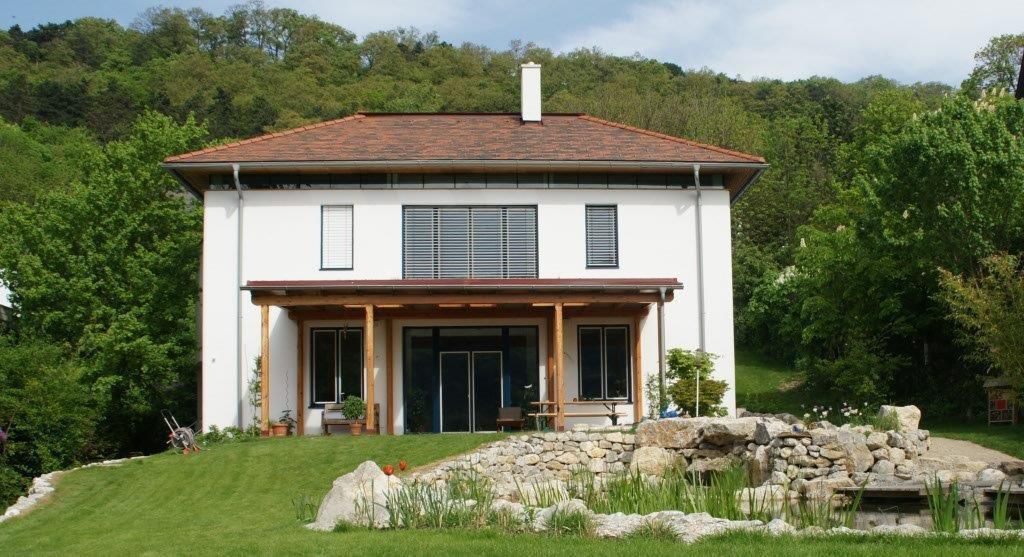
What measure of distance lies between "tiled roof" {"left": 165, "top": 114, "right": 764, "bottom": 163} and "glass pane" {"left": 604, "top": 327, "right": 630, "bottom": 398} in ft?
13.0

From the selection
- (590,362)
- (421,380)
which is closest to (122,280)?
(421,380)

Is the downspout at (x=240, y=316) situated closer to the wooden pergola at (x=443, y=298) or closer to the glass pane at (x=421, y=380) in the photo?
the wooden pergola at (x=443, y=298)

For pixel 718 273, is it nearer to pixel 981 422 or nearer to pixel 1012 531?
pixel 981 422

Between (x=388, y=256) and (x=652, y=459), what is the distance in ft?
29.3

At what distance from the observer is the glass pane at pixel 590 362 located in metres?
26.8

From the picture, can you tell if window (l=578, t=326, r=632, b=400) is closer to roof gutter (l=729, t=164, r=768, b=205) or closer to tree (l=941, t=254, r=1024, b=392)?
roof gutter (l=729, t=164, r=768, b=205)

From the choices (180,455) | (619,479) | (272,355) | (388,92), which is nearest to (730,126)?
(388,92)

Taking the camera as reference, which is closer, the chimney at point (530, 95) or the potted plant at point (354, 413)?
the potted plant at point (354, 413)

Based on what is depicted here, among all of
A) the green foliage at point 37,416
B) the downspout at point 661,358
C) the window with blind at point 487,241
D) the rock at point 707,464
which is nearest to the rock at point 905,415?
the rock at point 707,464

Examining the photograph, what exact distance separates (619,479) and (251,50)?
66.9 metres

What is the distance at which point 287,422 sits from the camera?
25203 millimetres

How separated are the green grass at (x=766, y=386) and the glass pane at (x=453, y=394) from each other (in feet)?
29.1

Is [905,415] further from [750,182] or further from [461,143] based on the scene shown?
[461,143]

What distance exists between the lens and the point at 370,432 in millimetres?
24547
